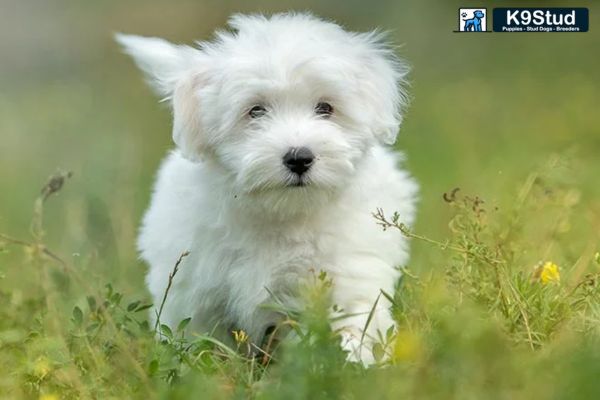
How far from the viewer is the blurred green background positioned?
7.12m

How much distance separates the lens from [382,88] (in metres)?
4.80

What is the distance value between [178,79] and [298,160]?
77 cm

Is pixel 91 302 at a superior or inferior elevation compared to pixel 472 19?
inferior

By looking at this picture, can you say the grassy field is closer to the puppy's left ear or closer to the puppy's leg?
the puppy's leg

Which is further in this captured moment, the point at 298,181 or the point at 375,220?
the point at 375,220

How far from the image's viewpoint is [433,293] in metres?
3.99

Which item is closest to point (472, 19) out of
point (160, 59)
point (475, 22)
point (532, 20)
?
point (475, 22)

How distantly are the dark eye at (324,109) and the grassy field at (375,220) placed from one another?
457 millimetres

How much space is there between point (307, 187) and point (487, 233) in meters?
0.82

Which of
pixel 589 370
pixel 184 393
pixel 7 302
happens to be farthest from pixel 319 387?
pixel 7 302

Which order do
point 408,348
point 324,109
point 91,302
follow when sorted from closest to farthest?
point 408,348 < point 91,302 < point 324,109

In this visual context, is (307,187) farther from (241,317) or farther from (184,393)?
(184,393)

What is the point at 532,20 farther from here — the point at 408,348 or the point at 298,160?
the point at 408,348

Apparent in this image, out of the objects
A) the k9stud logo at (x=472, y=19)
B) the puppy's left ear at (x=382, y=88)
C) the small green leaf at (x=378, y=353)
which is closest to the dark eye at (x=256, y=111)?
the puppy's left ear at (x=382, y=88)
